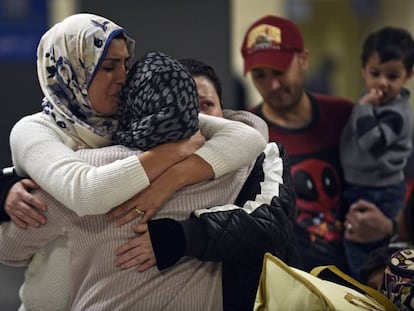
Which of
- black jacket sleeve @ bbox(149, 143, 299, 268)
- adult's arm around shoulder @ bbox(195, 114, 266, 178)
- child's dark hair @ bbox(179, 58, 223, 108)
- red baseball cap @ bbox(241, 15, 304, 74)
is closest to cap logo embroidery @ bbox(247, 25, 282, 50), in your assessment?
red baseball cap @ bbox(241, 15, 304, 74)

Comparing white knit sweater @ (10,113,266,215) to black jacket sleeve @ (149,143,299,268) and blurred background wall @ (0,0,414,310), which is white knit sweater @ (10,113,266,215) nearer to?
black jacket sleeve @ (149,143,299,268)

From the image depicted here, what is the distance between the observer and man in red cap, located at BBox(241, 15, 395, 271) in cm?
309

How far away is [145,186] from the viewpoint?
2.09 meters

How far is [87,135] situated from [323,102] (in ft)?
4.27

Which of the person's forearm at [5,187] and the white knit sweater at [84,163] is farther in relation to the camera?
the person's forearm at [5,187]

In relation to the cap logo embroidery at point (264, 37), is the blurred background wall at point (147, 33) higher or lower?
lower

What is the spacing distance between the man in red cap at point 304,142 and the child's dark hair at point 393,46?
0.87 ft

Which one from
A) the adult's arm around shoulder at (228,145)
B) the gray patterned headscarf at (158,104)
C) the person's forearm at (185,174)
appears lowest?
the person's forearm at (185,174)

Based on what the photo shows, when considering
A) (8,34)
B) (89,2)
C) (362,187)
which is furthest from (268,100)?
(8,34)

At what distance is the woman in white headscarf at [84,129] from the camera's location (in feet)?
6.84

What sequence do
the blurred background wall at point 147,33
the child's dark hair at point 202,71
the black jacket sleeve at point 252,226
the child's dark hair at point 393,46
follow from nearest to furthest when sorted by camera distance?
the black jacket sleeve at point 252,226, the child's dark hair at point 202,71, the child's dark hair at point 393,46, the blurred background wall at point 147,33

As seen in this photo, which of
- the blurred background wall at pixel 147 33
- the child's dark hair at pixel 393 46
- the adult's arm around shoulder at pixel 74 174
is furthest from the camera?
the blurred background wall at pixel 147 33

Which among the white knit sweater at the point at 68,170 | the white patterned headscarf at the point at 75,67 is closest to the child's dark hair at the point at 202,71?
the white knit sweater at the point at 68,170

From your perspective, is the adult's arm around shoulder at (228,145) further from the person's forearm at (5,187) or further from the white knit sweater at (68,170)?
the person's forearm at (5,187)
